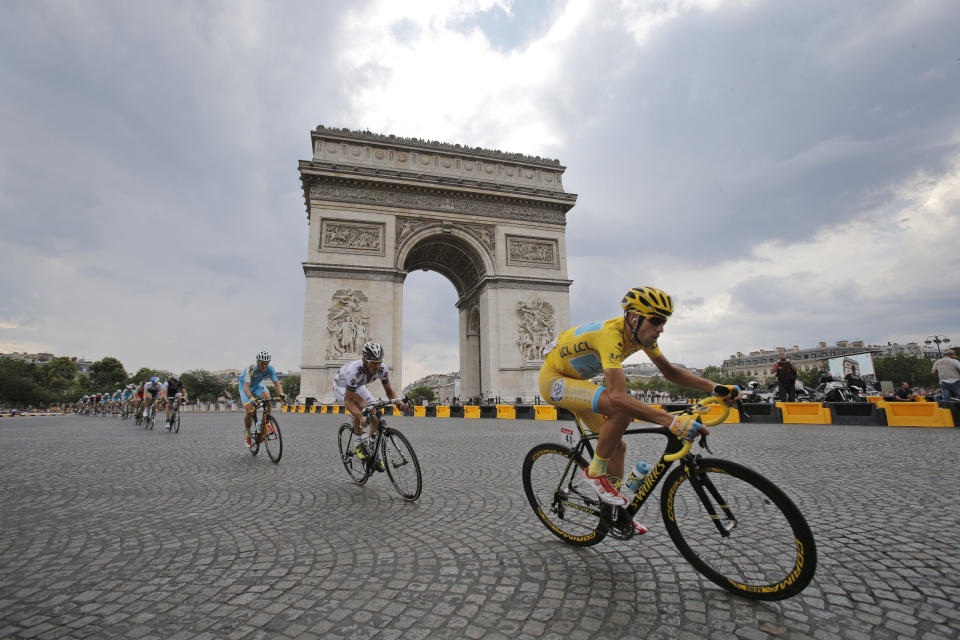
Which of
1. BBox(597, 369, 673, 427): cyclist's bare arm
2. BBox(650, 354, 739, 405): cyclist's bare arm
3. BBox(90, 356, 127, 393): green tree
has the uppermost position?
BBox(90, 356, 127, 393): green tree

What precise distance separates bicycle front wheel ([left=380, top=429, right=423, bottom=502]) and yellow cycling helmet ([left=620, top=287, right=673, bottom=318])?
2154 mm

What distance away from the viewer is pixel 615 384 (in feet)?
7.63

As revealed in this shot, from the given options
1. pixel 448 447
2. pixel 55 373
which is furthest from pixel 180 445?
pixel 55 373

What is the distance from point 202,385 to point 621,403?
8941 cm

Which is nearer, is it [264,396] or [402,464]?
[402,464]

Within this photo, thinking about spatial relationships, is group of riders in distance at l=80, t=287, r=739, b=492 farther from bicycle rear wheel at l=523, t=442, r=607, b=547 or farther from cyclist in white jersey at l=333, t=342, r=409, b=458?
cyclist in white jersey at l=333, t=342, r=409, b=458

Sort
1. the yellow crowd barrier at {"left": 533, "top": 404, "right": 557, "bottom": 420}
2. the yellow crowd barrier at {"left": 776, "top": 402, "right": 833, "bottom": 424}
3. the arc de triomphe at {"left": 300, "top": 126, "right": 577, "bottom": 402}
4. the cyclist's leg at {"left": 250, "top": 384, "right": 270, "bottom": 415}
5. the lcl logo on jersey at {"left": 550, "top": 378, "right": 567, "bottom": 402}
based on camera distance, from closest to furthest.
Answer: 1. the lcl logo on jersey at {"left": 550, "top": 378, "right": 567, "bottom": 402}
2. the cyclist's leg at {"left": 250, "top": 384, "right": 270, "bottom": 415}
3. the yellow crowd barrier at {"left": 776, "top": 402, "right": 833, "bottom": 424}
4. the yellow crowd barrier at {"left": 533, "top": 404, "right": 557, "bottom": 420}
5. the arc de triomphe at {"left": 300, "top": 126, "right": 577, "bottom": 402}

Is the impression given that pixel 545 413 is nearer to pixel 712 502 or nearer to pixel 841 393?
pixel 841 393

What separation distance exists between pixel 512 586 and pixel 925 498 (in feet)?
11.5

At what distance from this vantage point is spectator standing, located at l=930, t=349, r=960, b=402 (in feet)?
29.7

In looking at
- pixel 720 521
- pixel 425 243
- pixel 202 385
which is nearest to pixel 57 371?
pixel 202 385

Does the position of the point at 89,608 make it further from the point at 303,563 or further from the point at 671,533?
the point at 671,533

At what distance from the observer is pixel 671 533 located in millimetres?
2211

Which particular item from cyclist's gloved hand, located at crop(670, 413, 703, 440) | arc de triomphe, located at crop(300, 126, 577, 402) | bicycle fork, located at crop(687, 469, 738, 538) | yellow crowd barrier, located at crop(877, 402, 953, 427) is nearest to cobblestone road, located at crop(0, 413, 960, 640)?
bicycle fork, located at crop(687, 469, 738, 538)
